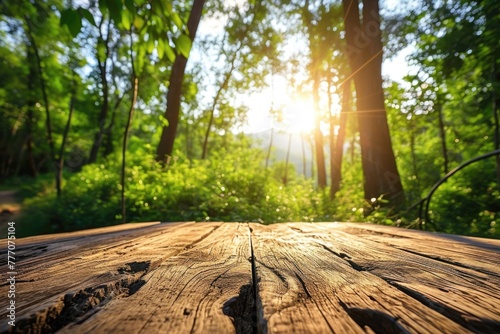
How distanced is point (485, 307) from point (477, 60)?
23.4 feet

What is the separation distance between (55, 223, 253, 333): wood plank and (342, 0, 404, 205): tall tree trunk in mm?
5209

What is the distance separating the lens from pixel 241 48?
17.7 meters

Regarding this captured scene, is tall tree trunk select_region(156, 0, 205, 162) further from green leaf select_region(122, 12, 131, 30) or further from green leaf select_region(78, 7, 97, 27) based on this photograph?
green leaf select_region(78, 7, 97, 27)

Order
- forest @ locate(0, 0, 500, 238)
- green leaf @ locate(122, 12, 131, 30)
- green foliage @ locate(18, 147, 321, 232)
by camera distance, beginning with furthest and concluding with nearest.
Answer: green foliage @ locate(18, 147, 321, 232), forest @ locate(0, 0, 500, 238), green leaf @ locate(122, 12, 131, 30)

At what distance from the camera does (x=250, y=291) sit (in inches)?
30.5

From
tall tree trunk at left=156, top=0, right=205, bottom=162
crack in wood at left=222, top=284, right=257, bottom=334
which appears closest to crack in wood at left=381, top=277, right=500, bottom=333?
crack in wood at left=222, top=284, right=257, bottom=334

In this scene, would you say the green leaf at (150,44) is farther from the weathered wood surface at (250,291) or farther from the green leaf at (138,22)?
the weathered wood surface at (250,291)

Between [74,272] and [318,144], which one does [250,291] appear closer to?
[74,272]

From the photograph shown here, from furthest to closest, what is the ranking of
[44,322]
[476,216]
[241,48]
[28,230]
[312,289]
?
[241,48] < [28,230] < [476,216] < [312,289] < [44,322]

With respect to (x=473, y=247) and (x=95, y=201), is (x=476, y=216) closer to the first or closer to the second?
(x=473, y=247)

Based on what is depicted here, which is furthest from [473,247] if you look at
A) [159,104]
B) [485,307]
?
[159,104]

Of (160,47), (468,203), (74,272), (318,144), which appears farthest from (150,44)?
(318,144)

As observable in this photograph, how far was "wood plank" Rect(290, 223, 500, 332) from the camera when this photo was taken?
0.60 meters

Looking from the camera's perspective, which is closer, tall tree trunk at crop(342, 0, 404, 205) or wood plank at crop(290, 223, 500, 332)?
wood plank at crop(290, 223, 500, 332)
